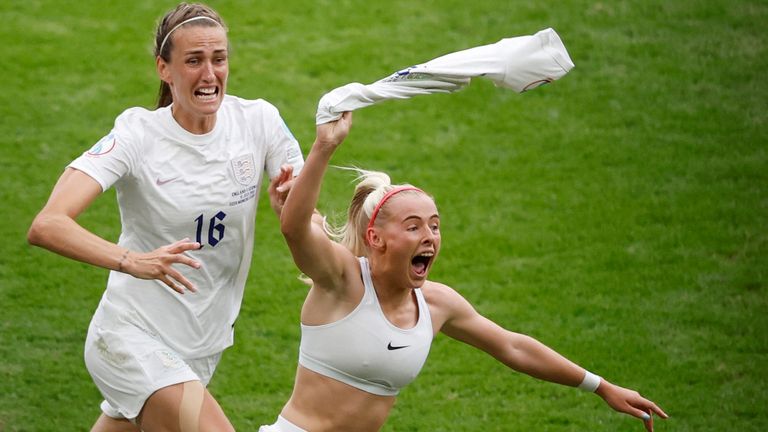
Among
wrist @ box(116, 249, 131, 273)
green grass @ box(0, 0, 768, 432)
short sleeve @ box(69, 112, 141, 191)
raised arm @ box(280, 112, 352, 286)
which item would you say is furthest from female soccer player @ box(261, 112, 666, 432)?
green grass @ box(0, 0, 768, 432)

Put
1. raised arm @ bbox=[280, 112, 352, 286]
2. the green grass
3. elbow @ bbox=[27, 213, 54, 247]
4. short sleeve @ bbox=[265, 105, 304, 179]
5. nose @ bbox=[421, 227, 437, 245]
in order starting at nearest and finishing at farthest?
raised arm @ bbox=[280, 112, 352, 286] < elbow @ bbox=[27, 213, 54, 247] < nose @ bbox=[421, 227, 437, 245] < short sleeve @ bbox=[265, 105, 304, 179] < the green grass

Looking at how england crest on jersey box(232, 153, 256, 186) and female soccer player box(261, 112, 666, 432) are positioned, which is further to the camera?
england crest on jersey box(232, 153, 256, 186)

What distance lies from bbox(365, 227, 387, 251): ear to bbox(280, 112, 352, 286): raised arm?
0.97ft

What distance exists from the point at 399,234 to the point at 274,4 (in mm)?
8848

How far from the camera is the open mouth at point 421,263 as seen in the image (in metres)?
5.41

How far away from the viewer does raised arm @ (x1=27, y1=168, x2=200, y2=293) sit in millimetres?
5074

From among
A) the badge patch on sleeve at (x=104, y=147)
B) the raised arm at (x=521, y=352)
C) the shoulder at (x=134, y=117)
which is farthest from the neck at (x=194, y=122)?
the raised arm at (x=521, y=352)

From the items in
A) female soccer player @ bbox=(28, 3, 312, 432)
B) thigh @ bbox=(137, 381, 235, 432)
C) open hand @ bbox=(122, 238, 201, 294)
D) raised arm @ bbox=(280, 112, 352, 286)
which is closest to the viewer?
raised arm @ bbox=(280, 112, 352, 286)

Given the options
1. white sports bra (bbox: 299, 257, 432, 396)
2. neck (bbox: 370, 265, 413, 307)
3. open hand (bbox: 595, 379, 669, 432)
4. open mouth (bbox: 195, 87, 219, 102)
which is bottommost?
open hand (bbox: 595, 379, 669, 432)

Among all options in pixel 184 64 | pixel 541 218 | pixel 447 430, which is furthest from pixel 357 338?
pixel 541 218

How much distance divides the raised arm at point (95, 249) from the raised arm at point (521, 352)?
1.30 m

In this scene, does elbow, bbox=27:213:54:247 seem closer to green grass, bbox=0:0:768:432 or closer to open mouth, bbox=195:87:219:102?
open mouth, bbox=195:87:219:102

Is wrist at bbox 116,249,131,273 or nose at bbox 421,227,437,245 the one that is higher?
wrist at bbox 116,249,131,273

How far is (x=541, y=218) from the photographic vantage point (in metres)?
10.8
